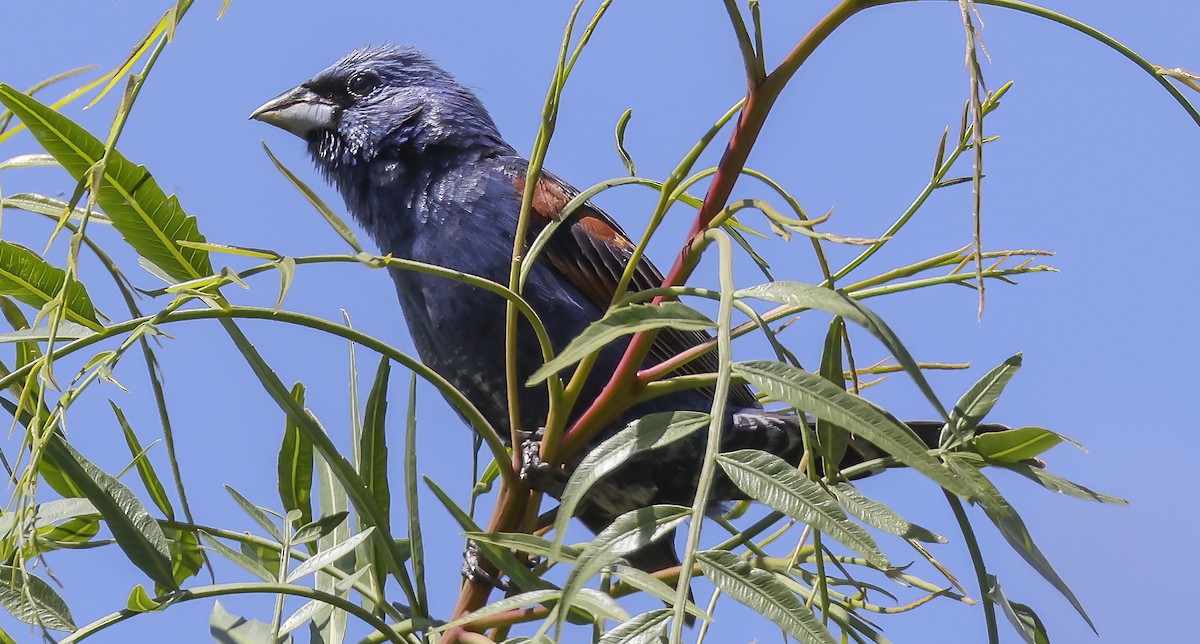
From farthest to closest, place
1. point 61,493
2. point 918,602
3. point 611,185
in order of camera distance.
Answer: point 61,493
point 918,602
point 611,185

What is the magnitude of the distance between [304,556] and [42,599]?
36 cm

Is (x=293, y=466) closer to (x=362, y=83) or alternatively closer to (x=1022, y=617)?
(x=1022, y=617)

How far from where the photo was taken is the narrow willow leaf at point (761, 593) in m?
1.00

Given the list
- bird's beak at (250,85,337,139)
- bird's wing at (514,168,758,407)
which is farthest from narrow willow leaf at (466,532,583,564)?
bird's beak at (250,85,337,139)

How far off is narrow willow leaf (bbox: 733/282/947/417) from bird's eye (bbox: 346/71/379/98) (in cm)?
310

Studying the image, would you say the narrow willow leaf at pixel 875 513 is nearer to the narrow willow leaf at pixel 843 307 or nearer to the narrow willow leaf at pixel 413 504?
the narrow willow leaf at pixel 843 307

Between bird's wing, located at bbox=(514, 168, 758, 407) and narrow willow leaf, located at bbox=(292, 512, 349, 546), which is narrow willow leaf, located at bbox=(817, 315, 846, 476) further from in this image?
bird's wing, located at bbox=(514, 168, 758, 407)

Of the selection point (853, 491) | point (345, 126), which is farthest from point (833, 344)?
point (345, 126)

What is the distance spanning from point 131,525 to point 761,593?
2.71 feet

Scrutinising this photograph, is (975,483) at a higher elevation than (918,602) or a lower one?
higher

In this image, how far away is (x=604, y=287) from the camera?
3373mm

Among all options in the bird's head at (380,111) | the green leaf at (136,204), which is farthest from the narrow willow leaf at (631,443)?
the bird's head at (380,111)

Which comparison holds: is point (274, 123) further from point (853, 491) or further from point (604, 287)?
point (853, 491)

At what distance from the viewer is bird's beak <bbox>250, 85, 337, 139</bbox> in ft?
12.9
